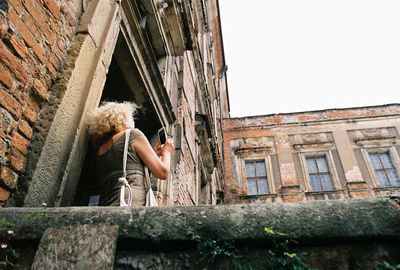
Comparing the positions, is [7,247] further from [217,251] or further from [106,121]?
[106,121]

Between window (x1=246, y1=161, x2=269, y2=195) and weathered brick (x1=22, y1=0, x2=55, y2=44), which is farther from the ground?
window (x1=246, y1=161, x2=269, y2=195)

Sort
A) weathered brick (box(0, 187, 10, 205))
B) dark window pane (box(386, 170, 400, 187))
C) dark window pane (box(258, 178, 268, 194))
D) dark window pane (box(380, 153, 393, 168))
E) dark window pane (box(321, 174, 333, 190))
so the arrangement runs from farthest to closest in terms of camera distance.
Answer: dark window pane (box(258, 178, 268, 194)), dark window pane (box(380, 153, 393, 168)), dark window pane (box(321, 174, 333, 190)), dark window pane (box(386, 170, 400, 187)), weathered brick (box(0, 187, 10, 205))

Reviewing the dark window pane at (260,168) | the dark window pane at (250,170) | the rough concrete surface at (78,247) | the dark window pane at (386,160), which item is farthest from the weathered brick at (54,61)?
the dark window pane at (386,160)

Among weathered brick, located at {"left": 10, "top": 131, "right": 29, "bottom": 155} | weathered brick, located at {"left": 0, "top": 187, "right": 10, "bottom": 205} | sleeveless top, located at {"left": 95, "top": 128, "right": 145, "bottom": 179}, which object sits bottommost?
weathered brick, located at {"left": 0, "top": 187, "right": 10, "bottom": 205}

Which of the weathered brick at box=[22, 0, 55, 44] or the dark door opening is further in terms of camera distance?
the dark door opening

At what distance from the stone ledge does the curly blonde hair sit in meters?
0.87

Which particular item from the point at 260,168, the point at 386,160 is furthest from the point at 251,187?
the point at 386,160

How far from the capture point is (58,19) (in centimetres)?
193

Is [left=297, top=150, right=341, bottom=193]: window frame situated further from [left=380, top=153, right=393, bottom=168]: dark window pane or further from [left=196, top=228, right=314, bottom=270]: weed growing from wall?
[left=196, top=228, right=314, bottom=270]: weed growing from wall

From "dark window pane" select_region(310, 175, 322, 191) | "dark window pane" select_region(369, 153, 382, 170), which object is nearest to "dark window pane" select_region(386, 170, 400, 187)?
"dark window pane" select_region(369, 153, 382, 170)

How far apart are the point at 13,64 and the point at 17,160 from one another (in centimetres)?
53

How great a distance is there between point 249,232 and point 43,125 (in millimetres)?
1374

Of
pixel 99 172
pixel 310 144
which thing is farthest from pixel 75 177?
pixel 310 144

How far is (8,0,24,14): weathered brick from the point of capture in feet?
5.02
